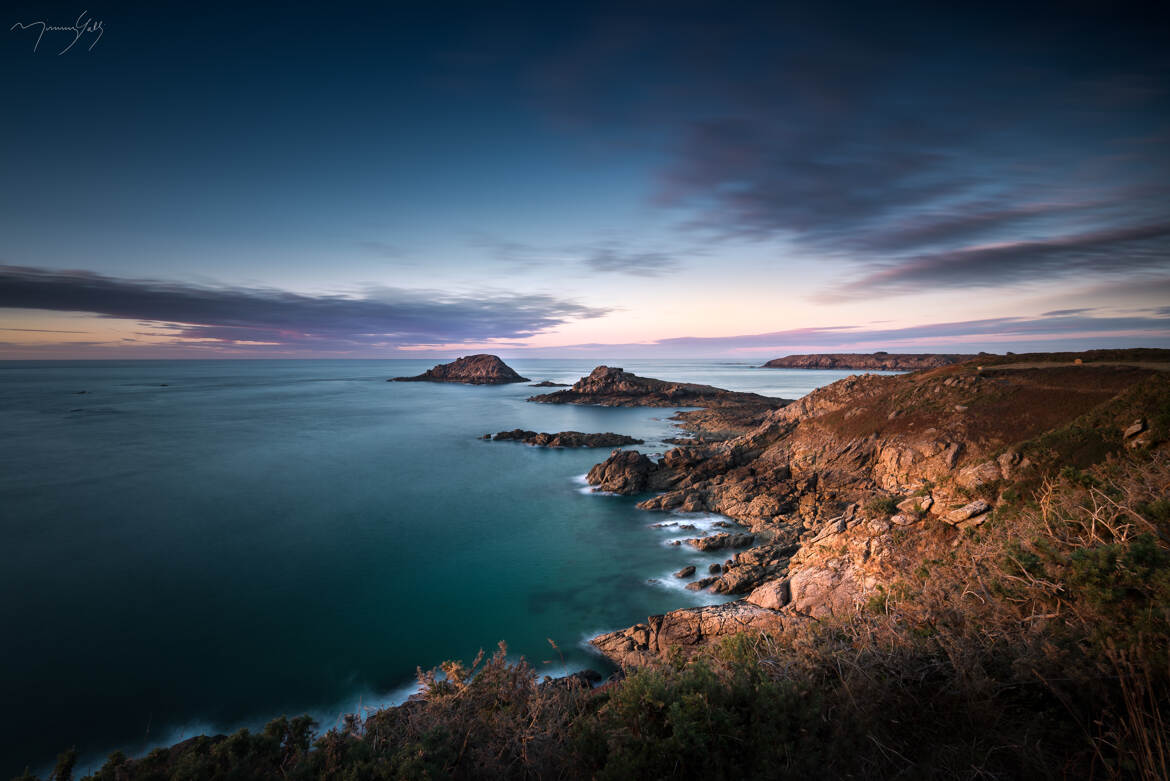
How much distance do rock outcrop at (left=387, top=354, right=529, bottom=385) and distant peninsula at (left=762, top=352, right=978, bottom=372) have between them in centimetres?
11439

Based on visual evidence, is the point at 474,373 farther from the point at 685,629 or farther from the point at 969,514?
the point at 969,514

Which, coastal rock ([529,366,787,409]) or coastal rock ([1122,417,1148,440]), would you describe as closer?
coastal rock ([1122,417,1148,440])

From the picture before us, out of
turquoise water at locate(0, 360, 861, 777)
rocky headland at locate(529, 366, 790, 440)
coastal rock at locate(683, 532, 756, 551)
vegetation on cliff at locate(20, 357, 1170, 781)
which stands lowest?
turquoise water at locate(0, 360, 861, 777)

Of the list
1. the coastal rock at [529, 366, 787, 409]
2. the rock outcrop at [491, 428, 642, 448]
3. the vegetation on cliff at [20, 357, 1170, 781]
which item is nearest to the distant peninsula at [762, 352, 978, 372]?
the coastal rock at [529, 366, 787, 409]

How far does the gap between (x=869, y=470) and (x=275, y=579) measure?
24857 mm

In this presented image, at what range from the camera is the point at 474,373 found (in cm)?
12538

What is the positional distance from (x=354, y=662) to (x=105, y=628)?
26.3ft

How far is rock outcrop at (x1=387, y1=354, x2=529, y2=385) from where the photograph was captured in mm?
123625

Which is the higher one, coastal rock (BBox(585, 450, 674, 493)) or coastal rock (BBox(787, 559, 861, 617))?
coastal rock (BBox(787, 559, 861, 617))

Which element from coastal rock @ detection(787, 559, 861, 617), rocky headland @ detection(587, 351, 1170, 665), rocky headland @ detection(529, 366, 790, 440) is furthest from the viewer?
rocky headland @ detection(529, 366, 790, 440)

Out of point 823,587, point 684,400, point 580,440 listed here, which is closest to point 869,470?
point 823,587

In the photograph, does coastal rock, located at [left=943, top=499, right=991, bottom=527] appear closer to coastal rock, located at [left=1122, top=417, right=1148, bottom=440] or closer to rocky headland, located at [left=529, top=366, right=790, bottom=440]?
coastal rock, located at [left=1122, top=417, right=1148, bottom=440]

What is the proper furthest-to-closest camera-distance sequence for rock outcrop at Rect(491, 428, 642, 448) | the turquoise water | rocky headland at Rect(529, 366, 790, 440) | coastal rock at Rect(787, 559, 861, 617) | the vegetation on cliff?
rocky headland at Rect(529, 366, 790, 440) → rock outcrop at Rect(491, 428, 642, 448) → the turquoise water → coastal rock at Rect(787, 559, 861, 617) → the vegetation on cliff

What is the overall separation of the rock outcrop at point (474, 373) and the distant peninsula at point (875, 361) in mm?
114388
